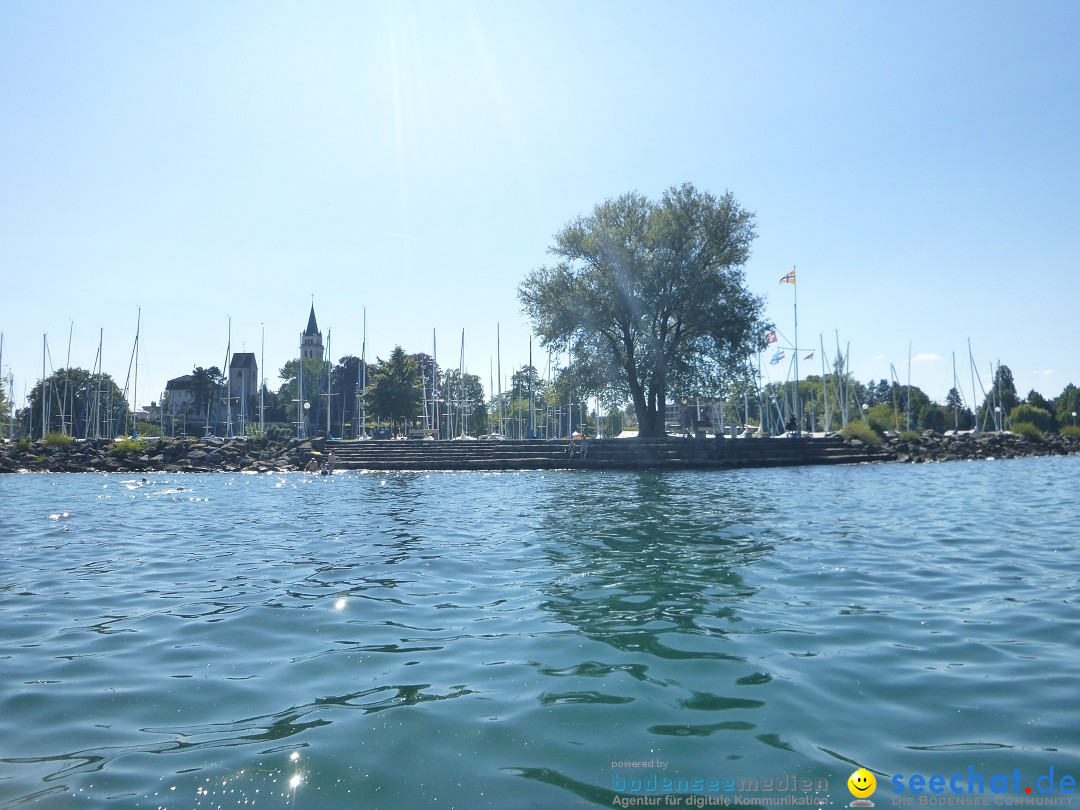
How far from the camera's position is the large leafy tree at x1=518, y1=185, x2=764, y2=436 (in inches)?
1580

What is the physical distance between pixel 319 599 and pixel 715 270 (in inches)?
1464

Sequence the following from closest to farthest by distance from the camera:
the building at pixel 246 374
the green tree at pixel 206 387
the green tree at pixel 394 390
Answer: the green tree at pixel 394 390, the green tree at pixel 206 387, the building at pixel 246 374

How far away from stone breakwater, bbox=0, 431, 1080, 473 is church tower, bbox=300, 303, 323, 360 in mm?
86583

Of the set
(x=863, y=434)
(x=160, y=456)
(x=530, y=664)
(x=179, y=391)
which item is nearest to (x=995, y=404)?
(x=863, y=434)

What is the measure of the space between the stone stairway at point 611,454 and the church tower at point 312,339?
312ft

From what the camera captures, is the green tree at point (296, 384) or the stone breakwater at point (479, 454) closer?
the stone breakwater at point (479, 454)

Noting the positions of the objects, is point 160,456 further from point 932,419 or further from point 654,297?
point 932,419

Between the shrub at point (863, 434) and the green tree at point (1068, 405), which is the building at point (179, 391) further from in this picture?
the green tree at point (1068, 405)

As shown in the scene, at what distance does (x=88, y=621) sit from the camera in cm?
735

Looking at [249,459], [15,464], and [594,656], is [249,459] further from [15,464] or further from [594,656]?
[594,656]

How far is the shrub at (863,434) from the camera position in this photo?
42.3 m

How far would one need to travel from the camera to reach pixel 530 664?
→ 223 inches

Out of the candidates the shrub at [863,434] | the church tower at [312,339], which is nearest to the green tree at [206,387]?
the church tower at [312,339]

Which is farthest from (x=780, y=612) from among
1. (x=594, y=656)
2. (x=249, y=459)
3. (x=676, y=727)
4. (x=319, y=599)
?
(x=249, y=459)
